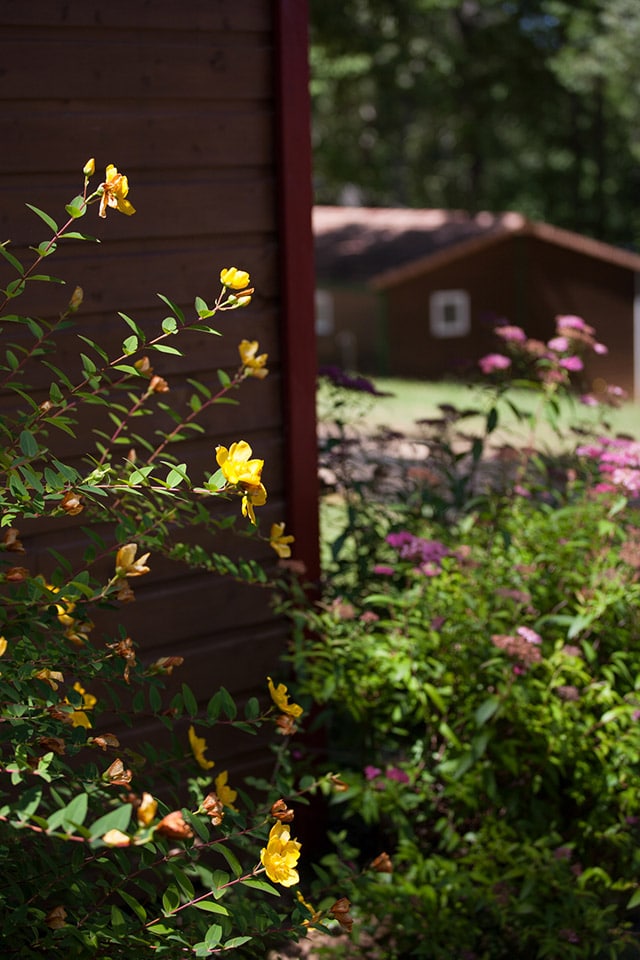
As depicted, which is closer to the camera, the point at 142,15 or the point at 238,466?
the point at 238,466

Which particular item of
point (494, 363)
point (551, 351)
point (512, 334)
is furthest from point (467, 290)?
point (494, 363)

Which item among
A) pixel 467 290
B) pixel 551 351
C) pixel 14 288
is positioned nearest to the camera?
pixel 14 288

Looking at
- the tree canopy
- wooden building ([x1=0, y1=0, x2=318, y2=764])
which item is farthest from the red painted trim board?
the tree canopy

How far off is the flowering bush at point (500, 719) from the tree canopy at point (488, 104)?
19.1m

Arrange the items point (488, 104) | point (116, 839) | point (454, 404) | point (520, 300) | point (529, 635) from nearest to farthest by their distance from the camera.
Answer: point (116, 839) < point (529, 635) < point (454, 404) < point (520, 300) < point (488, 104)

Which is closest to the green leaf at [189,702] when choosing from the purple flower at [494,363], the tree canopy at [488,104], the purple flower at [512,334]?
the purple flower at [494,363]

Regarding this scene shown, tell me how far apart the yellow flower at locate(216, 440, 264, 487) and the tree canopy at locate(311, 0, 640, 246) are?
2037 cm

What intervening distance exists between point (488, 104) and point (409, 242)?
5.85m

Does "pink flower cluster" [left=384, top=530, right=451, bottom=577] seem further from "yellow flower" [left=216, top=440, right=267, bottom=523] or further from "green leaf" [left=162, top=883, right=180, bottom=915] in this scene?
"green leaf" [left=162, top=883, right=180, bottom=915]

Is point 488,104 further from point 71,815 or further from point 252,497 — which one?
point 71,815

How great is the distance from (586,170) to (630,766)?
28.0 metres

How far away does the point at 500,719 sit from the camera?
2.90 m

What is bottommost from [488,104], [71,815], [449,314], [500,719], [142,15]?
[449,314]

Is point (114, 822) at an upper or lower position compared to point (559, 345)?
lower
